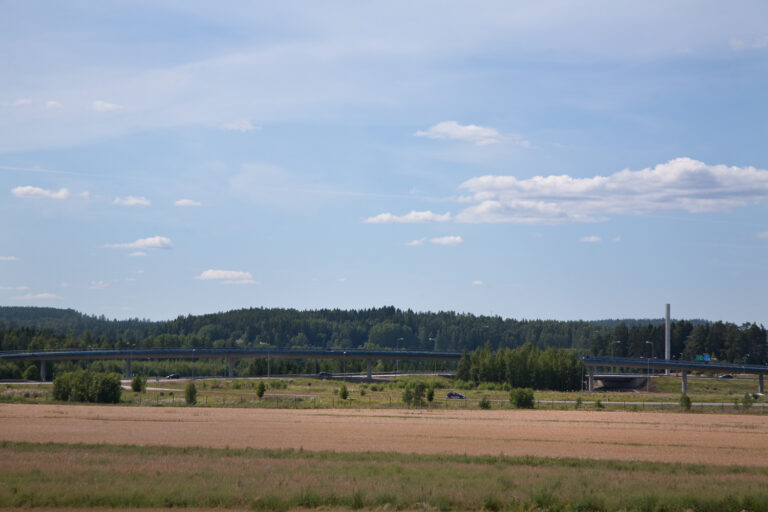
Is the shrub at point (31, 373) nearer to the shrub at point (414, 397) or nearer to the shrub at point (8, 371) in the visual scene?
the shrub at point (8, 371)

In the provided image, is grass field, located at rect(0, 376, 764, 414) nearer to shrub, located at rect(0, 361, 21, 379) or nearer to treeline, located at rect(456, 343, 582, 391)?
treeline, located at rect(456, 343, 582, 391)

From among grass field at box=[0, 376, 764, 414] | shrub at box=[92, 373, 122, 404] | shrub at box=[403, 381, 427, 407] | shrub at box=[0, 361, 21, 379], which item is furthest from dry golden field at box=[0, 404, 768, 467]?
shrub at box=[0, 361, 21, 379]

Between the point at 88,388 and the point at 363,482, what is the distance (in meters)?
82.3

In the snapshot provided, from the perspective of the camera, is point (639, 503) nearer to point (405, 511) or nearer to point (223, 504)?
point (405, 511)

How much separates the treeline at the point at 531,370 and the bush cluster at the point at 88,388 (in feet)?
287

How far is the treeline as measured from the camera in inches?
6870

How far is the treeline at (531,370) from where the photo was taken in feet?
573

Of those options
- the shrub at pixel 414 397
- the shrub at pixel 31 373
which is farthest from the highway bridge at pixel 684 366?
the shrub at pixel 31 373

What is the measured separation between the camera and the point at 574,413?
98.3 m

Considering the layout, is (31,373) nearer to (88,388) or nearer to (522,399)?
(88,388)

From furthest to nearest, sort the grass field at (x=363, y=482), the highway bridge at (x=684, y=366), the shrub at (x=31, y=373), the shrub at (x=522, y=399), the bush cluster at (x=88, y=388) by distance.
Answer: the shrub at (x=31, y=373) < the highway bridge at (x=684, y=366) < the bush cluster at (x=88, y=388) < the shrub at (x=522, y=399) < the grass field at (x=363, y=482)

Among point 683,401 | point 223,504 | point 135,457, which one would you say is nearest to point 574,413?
point 683,401

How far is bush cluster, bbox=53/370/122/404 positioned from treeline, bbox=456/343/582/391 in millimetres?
87351

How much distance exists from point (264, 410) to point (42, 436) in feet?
131
